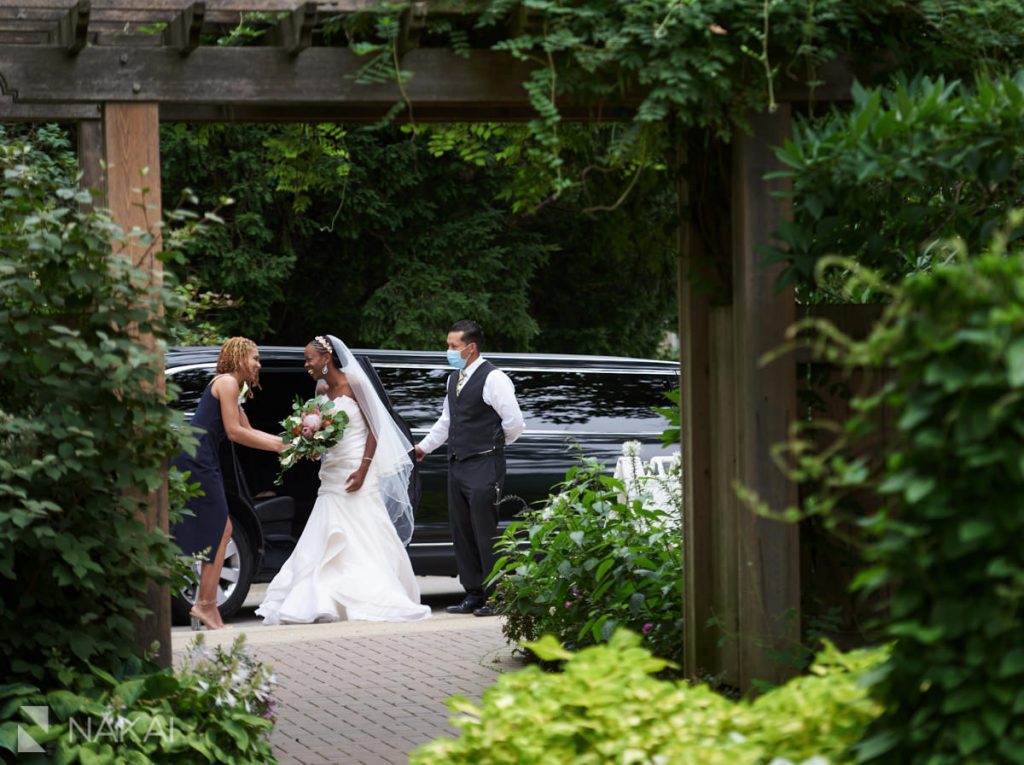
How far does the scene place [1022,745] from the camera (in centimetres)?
307

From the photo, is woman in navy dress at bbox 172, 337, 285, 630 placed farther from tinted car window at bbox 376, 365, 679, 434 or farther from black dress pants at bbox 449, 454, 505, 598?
tinted car window at bbox 376, 365, 679, 434

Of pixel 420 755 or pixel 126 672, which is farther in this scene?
pixel 126 672

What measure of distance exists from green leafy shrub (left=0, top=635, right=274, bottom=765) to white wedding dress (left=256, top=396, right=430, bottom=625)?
509cm

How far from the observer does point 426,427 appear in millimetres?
12203

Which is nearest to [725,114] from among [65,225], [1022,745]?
[65,225]

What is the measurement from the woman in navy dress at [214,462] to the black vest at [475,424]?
57.9 inches

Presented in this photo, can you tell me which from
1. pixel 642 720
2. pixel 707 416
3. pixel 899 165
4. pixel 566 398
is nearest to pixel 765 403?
pixel 707 416

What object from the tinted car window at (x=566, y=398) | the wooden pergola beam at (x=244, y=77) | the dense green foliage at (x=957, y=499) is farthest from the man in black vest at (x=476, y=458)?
the dense green foliage at (x=957, y=499)

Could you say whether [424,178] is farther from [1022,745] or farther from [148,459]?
[1022,745]

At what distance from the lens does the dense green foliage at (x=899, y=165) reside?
479 cm

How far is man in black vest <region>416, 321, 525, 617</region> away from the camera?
10766 millimetres

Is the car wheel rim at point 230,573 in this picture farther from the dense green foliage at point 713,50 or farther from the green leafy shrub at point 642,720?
the green leafy shrub at point 642,720

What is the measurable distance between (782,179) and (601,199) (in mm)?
888

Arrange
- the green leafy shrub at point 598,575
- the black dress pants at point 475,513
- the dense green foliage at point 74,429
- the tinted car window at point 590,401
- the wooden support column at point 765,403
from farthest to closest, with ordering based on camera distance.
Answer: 1. the tinted car window at point 590,401
2. the black dress pants at point 475,513
3. the green leafy shrub at point 598,575
4. the wooden support column at point 765,403
5. the dense green foliage at point 74,429
